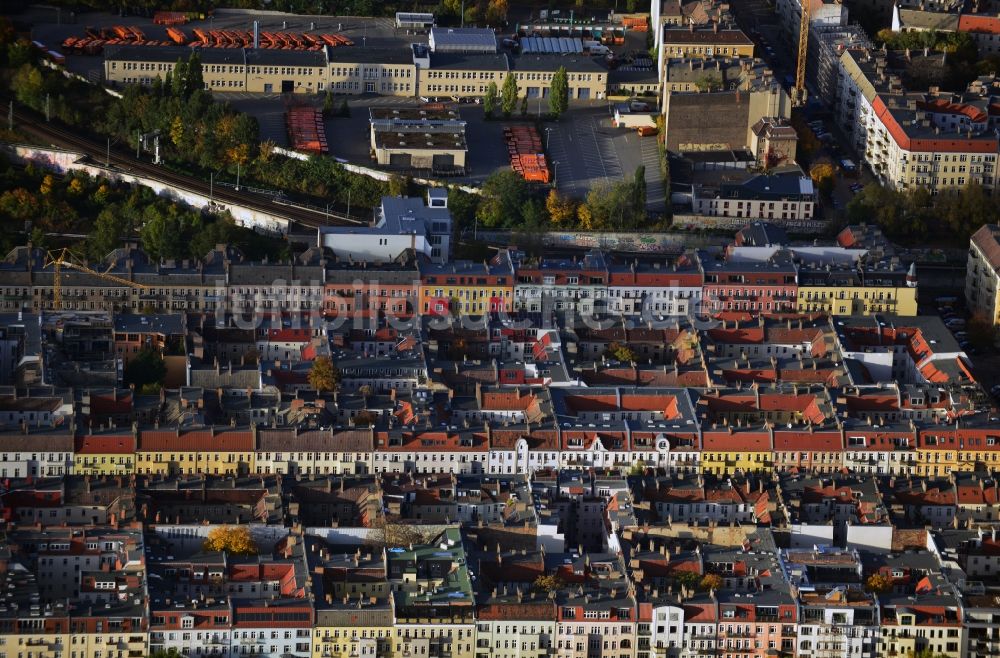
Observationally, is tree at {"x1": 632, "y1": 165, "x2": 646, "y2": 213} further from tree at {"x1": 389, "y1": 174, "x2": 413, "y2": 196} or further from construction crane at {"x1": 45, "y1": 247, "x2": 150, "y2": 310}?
construction crane at {"x1": 45, "y1": 247, "x2": 150, "y2": 310}

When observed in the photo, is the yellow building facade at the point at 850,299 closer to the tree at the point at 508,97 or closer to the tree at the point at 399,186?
the tree at the point at 399,186

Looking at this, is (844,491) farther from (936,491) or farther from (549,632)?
(549,632)

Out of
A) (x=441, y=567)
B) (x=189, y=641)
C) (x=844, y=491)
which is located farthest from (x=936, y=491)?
(x=189, y=641)

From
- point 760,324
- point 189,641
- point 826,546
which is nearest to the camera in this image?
point 189,641

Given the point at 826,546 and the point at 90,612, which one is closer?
the point at 90,612

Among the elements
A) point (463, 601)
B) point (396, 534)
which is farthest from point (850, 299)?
point (463, 601)

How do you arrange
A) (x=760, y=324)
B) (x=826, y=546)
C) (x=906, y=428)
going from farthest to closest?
(x=760, y=324) < (x=906, y=428) < (x=826, y=546)
